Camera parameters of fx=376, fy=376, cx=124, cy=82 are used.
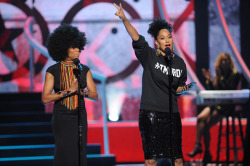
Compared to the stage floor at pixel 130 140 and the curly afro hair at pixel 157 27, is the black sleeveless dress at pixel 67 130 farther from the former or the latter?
the stage floor at pixel 130 140

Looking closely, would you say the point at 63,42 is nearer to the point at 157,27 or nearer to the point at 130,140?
the point at 157,27

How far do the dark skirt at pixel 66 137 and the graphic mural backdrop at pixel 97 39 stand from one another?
4258 mm

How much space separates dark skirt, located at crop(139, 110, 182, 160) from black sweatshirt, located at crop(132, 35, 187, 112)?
0.06 m

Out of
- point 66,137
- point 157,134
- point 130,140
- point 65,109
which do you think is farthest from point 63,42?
point 130,140

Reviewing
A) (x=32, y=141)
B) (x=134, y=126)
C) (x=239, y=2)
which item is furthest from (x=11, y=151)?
(x=239, y=2)

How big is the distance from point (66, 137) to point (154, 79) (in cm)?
92

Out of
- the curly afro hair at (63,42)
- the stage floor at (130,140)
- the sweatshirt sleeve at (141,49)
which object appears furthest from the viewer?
the stage floor at (130,140)

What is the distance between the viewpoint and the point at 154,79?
330 cm

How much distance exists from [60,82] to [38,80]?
4471 mm

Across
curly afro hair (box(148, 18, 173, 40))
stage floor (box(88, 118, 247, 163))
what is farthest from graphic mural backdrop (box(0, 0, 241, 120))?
curly afro hair (box(148, 18, 173, 40))

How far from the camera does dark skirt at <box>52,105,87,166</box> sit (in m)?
3.27

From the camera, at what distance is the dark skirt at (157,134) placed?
3.29 meters

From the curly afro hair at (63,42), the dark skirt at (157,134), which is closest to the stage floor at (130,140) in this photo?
the curly afro hair at (63,42)

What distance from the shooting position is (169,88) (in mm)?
3102
